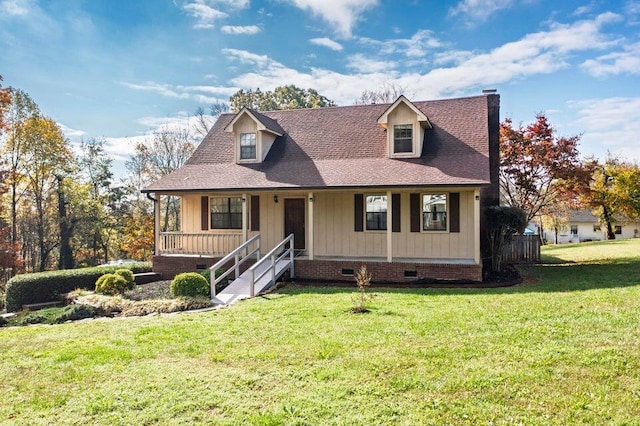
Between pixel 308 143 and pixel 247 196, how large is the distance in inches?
127

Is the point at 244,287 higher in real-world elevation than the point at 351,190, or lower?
lower

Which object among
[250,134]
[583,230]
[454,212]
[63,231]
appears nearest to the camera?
[454,212]

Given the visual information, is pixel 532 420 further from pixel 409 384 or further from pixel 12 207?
pixel 12 207

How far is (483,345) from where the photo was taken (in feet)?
19.4

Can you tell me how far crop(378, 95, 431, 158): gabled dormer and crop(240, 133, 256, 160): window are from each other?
5.01m

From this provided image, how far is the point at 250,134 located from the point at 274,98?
2326cm

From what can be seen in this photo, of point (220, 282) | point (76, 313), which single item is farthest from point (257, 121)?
point (76, 313)

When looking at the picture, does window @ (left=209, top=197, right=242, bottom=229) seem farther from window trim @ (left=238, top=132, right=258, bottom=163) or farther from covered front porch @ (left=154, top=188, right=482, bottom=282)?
window trim @ (left=238, top=132, right=258, bottom=163)

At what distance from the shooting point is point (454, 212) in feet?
44.9

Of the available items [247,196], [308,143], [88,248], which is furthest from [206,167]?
[88,248]

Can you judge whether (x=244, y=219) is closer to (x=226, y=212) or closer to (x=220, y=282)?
(x=226, y=212)

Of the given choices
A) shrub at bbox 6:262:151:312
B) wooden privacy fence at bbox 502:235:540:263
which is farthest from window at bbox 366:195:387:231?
shrub at bbox 6:262:151:312

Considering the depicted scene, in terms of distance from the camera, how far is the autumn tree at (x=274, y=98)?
3819 centimetres

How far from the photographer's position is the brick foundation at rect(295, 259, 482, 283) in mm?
12562
